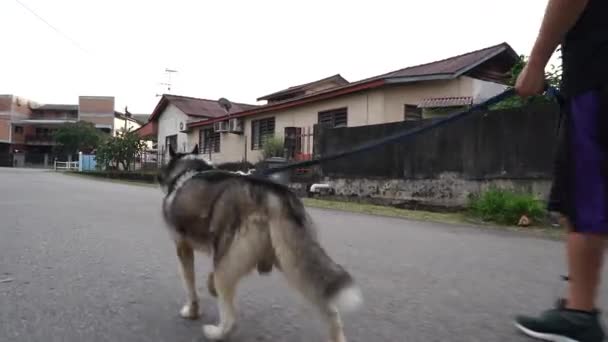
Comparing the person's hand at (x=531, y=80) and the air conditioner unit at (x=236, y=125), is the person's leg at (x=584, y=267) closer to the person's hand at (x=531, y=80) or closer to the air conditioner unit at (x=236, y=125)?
the person's hand at (x=531, y=80)

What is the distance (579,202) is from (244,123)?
2130 centimetres

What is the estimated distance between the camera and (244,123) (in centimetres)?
2291

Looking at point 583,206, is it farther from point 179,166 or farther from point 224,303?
point 179,166

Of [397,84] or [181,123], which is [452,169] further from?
[181,123]

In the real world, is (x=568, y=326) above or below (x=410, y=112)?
below

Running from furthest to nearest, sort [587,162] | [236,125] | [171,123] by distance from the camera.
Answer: [171,123] → [236,125] → [587,162]

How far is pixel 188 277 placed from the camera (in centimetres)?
288

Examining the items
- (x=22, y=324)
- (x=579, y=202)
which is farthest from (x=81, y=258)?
(x=579, y=202)

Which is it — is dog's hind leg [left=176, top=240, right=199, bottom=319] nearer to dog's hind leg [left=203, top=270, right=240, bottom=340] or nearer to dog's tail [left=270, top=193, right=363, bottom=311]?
dog's hind leg [left=203, top=270, right=240, bottom=340]

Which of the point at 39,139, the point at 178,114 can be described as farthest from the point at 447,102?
the point at 39,139

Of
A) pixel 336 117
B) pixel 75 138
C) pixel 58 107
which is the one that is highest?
pixel 58 107

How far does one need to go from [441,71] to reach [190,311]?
14.0 m

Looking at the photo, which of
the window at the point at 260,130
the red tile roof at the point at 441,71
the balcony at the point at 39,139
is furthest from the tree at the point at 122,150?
the balcony at the point at 39,139

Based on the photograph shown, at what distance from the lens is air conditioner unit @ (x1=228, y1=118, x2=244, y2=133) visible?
22.6 metres
